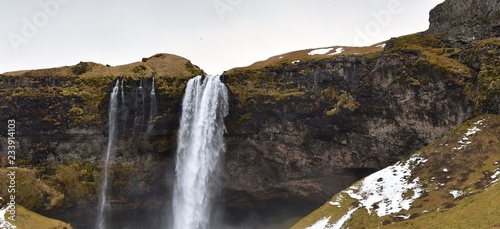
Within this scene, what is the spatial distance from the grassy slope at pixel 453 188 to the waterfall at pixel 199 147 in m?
17.2

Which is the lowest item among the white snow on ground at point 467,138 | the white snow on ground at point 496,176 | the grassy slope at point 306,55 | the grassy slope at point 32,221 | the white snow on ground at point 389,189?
the grassy slope at point 32,221

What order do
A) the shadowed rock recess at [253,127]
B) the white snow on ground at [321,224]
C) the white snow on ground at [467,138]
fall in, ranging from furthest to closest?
the shadowed rock recess at [253,127] < the white snow on ground at [321,224] < the white snow on ground at [467,138]

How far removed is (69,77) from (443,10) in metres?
48.6

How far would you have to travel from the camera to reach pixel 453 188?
3650 centimetres

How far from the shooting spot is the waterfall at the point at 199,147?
56094mm

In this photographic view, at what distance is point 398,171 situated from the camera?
143 feet

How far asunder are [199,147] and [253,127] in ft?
25.2

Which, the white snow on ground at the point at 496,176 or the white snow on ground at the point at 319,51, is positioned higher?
the white snow on ground at the point at 319,51

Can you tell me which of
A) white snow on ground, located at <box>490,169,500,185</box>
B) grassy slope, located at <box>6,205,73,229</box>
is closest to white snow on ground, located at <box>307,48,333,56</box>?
white snow on ground, located at <box>490,169,500,185</box>

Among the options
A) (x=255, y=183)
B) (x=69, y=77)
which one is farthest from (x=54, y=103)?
(x=255, y=183)

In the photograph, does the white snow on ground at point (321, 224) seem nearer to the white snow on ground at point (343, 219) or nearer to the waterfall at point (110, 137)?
the white snow on ground at point (343, 219)

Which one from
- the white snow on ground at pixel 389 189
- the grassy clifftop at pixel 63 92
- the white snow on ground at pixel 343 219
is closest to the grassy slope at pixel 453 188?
the white snow on ground at pixel 343 219

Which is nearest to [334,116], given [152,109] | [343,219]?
[343,219]

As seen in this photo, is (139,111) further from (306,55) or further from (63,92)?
(306,55)
